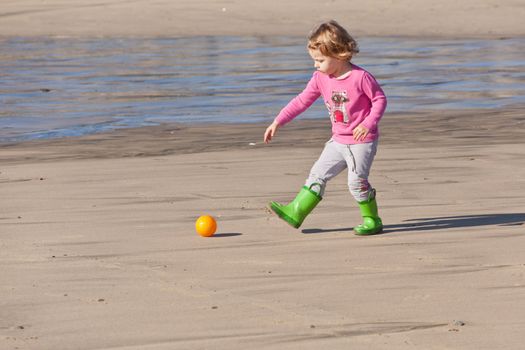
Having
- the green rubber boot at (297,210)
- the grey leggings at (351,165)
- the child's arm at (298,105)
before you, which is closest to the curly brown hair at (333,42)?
the child's arm at (298,105)

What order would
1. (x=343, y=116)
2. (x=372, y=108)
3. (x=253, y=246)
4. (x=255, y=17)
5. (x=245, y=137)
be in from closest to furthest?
(x=253, y=246), (x=372, y=108), (x=343, y=116), (x=245, y=137), (x=255, y=17)

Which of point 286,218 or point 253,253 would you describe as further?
point 286,218

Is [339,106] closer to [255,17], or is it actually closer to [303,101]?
[303,101]

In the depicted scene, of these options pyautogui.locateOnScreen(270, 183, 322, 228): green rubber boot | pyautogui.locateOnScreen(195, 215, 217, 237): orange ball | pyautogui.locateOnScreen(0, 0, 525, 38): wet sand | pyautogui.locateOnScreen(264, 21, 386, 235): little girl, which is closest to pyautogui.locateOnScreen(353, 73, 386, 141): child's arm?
pyautogui.locateOnScreen(264, 21, 386, 235): little girl

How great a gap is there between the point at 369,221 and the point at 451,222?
2.10ft

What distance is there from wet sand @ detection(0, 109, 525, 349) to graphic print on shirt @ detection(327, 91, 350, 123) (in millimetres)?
707

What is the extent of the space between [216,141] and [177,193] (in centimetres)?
341

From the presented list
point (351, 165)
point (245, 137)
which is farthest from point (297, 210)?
point (245, 137)

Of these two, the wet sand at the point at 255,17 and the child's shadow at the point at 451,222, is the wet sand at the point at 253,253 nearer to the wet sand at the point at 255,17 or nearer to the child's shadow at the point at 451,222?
the child's shadow at the point at 451,222

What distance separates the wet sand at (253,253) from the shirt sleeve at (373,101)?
27.3 inches

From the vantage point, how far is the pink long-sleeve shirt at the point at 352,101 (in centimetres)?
709

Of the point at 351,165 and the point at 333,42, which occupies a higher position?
the point at 333,42

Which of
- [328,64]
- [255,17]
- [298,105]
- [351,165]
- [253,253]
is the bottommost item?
[253,253]

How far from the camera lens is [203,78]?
1895 centimetres
